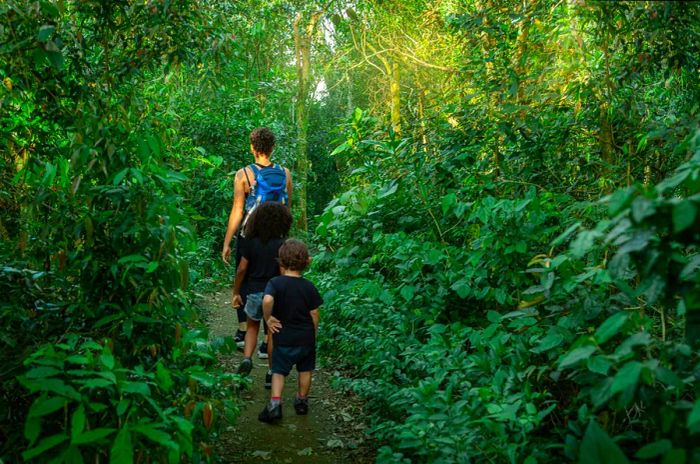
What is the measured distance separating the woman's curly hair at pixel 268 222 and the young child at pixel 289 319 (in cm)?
80

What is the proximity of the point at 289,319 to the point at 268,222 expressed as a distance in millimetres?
1175

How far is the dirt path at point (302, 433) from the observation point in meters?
4.57

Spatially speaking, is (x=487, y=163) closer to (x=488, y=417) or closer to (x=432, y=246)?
(x=432, y=246)

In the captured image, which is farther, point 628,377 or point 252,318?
point 252,318

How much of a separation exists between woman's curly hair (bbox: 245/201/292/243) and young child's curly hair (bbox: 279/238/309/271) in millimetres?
777

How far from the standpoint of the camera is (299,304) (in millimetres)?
5172

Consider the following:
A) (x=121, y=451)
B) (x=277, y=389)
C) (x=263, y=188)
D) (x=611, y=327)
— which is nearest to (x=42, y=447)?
(x=121, y=451)

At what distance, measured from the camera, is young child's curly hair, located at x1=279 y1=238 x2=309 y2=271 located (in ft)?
17.1

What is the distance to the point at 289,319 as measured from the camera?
5.18 metres

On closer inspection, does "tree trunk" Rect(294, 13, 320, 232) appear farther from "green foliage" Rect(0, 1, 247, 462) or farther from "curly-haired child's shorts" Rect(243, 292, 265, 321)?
"green foliage" Rect(0, 1, 247, 462)

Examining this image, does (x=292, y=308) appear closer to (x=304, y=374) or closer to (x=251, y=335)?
(x=304, y=374)

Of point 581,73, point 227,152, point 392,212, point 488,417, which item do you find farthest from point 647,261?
point 227,152

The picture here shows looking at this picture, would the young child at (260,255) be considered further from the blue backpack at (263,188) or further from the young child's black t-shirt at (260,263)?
the blue backpack at (263,188)

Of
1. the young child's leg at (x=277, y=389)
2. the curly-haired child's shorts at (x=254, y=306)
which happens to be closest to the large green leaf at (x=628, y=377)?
the young child's leg at (x=277, y=389)
